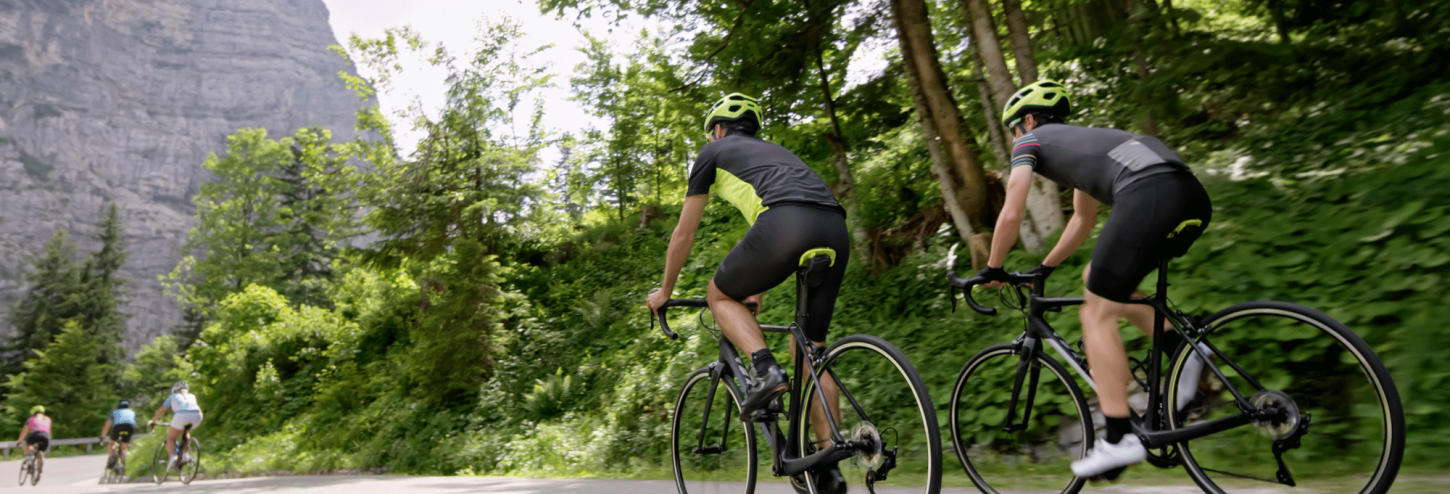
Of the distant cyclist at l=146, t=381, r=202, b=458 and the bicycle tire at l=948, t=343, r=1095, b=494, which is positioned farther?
the distant cyclist at l=146, t=381, r=202, b=458

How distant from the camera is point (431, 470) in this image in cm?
1356

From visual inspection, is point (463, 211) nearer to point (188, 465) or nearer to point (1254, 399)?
Answer: point (188, 465)

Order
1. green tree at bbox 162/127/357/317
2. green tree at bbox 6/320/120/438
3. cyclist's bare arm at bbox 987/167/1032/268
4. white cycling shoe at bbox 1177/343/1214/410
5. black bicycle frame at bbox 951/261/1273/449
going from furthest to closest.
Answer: green tree at bbox 6/320/120/438
green tree at bbox 162/127/357/317
cyclist's bare arm at bbox 987/167/1032/268
white cycling shoe at bbox 1177/343/1214/410
black bicycle frame at bbox 951/261/1273/449

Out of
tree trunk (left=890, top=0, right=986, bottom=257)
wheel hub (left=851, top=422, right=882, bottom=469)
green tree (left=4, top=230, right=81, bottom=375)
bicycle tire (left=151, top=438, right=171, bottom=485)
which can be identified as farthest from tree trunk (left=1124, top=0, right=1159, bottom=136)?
green tree (left=4, top=230, right=81, bottom=375)

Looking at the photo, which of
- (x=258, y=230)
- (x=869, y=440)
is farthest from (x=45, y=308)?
A: (x=869, y=440)

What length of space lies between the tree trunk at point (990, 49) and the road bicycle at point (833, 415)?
5013mm

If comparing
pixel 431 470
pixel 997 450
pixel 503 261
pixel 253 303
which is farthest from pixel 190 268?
pixel 997 450

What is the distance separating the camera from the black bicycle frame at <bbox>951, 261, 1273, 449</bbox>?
2898 millimetres

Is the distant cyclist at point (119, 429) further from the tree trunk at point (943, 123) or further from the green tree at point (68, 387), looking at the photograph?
the green tree at point (68, 387)

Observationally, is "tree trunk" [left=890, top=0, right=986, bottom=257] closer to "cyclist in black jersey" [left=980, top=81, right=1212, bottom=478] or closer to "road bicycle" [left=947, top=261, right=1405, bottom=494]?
"road bicycle" [left=947, top=261, right=1405, bottom=494]

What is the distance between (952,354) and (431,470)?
988 centimetres

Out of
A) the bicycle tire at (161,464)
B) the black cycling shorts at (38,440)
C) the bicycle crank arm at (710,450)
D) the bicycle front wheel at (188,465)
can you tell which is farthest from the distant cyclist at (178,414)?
the bicycle crank arm at (710,450)

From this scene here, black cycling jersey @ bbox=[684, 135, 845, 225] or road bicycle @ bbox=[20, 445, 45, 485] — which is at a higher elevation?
black cycling jersey @ bbox=[684, 135, 845, 225]

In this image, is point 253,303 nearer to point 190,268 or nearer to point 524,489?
point 190,268
